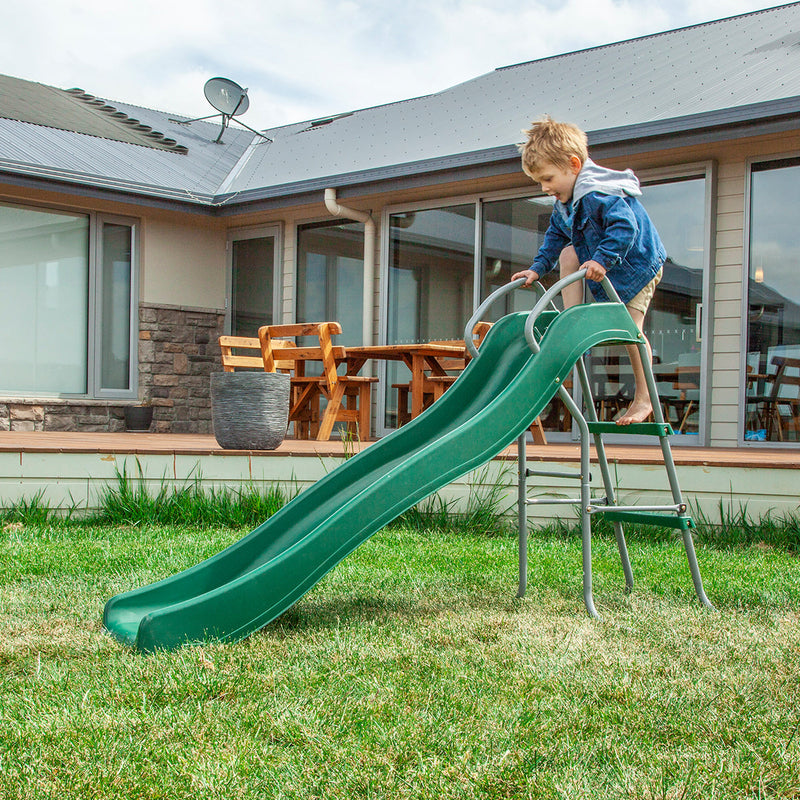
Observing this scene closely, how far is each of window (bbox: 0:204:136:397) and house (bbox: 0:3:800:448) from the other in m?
0.02

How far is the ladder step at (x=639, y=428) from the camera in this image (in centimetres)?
288

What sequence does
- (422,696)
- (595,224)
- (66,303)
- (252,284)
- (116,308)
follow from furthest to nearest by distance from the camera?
(252,284) → (116,308) → (66,303) → (595,224) → (422,696)

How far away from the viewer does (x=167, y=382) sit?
898cm

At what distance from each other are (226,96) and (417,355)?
500cm

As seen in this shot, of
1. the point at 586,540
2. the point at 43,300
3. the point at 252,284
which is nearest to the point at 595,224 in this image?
the point at 586,540

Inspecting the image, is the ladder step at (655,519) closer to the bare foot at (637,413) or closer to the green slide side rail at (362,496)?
the bare foot at (637,413)

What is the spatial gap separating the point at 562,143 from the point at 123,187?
6128 millimetres

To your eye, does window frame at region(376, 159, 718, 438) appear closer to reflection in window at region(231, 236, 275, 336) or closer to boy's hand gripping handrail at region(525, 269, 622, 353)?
reflection in window at region(231, 236, 275, 336)

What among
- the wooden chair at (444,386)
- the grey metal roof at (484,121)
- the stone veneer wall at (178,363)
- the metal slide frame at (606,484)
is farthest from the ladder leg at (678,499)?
the stone veneer wall at (178,363)

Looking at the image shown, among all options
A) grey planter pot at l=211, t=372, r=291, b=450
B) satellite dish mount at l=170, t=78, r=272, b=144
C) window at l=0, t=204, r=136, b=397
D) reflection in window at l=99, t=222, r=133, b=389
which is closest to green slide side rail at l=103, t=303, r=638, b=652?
grey planter pot at l=211, t=372, r=291, b=450

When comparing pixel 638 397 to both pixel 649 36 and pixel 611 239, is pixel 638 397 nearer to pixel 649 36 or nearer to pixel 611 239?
pixel 611 239

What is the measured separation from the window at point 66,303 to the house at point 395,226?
19 mm

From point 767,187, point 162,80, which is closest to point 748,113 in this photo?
point 767,187

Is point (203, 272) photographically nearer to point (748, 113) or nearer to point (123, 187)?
point (123, 187)
